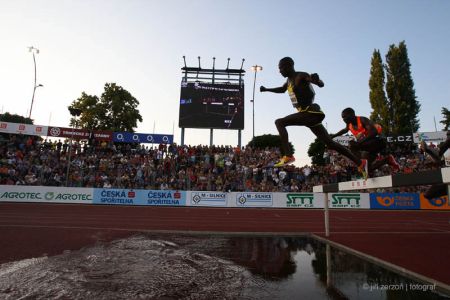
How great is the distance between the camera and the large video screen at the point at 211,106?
29.3m

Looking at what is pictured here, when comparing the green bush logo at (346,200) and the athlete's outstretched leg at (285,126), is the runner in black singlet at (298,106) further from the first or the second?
the green bush logo at (346,200)

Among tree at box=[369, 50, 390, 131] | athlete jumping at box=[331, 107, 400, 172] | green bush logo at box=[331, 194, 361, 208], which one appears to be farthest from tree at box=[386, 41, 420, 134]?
athlete jumping at box=[331, 107, 400, 172]

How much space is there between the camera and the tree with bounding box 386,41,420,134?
4519cm

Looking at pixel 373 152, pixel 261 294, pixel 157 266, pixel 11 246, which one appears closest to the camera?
pixel 261 294

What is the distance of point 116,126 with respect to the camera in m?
46.2

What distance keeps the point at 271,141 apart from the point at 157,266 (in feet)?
257

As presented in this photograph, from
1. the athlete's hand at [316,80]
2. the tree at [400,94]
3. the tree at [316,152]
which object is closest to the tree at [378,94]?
the tree at [400,94]

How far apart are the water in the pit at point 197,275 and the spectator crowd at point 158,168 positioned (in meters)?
Result: 17.8

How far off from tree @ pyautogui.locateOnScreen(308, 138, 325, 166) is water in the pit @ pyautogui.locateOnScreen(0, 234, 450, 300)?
228 ft

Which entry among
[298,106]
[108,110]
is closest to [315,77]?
[298,106]

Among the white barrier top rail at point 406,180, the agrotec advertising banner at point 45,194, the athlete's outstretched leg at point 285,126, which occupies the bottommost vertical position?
the agrotec advertising banner at point 45,194

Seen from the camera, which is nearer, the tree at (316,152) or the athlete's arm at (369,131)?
the athlete's arm at (369,131)

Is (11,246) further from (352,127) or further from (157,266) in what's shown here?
(352,127)

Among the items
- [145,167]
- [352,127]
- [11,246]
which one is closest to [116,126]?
[145,167]
